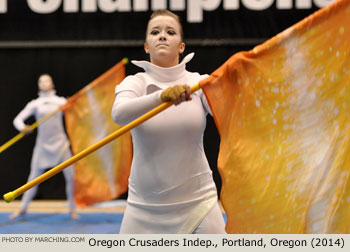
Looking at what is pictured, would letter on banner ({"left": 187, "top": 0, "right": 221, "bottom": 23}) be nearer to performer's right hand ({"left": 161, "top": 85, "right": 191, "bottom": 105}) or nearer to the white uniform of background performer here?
the white uniform of background performer

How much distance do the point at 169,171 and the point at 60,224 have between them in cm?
380

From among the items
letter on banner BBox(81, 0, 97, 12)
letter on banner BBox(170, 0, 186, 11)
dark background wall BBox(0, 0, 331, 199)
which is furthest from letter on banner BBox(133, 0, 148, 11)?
letter on banner BBox(81, 0, 97, 12)

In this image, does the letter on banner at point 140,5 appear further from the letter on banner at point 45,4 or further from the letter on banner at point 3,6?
the letter on banner at point 3,6

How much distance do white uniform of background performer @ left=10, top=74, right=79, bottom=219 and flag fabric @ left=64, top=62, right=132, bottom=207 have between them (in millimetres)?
433

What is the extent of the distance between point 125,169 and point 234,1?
3.03 metres

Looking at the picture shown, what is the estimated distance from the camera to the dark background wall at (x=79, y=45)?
22.5 feet

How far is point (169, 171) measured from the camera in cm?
211

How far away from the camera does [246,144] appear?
2.04m

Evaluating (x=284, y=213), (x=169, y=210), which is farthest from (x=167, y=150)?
(x=284, y=213)

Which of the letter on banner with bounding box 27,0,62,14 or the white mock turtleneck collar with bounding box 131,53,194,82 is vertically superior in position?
the white mock turtleneck collar with bounding box 131,53,194,82

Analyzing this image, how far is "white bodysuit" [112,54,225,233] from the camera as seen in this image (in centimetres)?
209

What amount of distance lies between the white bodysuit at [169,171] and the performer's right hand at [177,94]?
0.65ft

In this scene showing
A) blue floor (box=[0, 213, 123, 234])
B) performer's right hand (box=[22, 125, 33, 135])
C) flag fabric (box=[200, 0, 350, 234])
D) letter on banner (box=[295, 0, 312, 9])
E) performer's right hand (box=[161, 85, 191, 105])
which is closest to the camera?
performer's right hand (box=[161, 85, 191, 105])

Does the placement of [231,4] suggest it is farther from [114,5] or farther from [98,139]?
[98,139]
